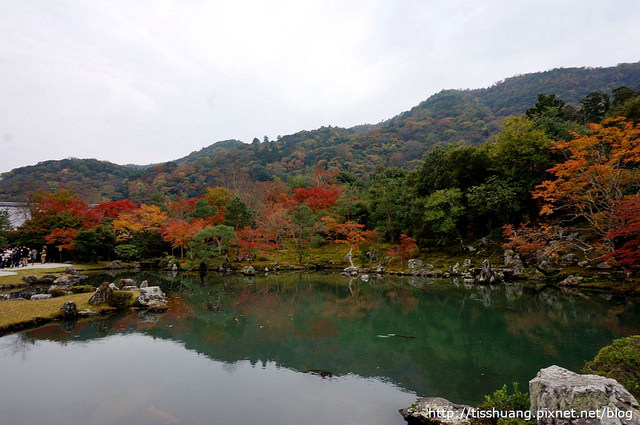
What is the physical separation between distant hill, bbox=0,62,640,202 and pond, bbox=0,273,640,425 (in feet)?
136

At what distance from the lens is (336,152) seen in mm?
82250

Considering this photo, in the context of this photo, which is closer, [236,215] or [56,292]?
[56,292]

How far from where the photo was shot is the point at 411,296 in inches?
680

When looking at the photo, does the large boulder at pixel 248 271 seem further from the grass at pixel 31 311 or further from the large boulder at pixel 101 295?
the grass at pixel 31 311

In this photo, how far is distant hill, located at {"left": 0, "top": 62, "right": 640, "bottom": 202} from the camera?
65556mm

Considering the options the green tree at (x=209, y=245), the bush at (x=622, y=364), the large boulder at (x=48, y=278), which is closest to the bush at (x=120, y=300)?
the large boulder at (x=48, y=278)

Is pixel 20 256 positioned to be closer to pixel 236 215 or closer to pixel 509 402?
pixel 236 215

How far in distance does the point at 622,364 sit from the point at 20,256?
35827mm

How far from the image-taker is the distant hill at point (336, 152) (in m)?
65.6

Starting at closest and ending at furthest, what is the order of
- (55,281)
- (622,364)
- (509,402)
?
(622,364) → (509,402) → (55,281)

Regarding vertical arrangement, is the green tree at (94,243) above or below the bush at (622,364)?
above

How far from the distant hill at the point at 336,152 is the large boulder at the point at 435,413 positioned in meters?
49.1

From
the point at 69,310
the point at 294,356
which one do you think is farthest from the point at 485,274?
the point at 69,310

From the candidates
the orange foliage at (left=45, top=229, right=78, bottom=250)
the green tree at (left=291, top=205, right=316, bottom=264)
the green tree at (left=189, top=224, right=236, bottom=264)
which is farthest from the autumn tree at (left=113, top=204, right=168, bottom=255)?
the green tree at (left=291, top=205, right=316, bottom=264)
